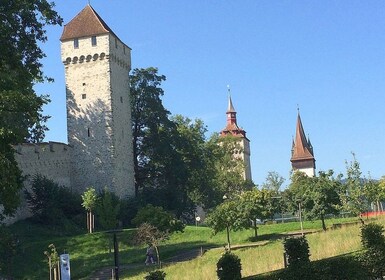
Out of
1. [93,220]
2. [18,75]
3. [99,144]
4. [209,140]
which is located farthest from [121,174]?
[18,75]

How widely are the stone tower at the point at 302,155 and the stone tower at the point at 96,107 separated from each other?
55127mm

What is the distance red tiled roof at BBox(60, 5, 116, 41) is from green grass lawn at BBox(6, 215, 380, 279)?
612 inches

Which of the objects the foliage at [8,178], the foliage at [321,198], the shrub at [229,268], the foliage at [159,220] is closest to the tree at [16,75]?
the foliage at [8,178]

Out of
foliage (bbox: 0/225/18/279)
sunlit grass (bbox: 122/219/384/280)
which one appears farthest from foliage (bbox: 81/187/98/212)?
sunlit grass (bbox: 122/219/384/280)

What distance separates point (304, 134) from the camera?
9988 centimetres

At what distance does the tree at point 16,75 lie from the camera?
48.4ft

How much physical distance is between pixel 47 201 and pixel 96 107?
8957mm

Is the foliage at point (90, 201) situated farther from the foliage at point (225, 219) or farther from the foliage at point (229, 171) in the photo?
the foliage at point (229, 171)

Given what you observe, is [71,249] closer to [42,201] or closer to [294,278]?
[42,201]

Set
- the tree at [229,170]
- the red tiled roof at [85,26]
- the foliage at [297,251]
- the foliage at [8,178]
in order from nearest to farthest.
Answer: the foliage at [297,251], the foliage at [8,178], the red tiled roof at [85,26], the tree at [229,170]

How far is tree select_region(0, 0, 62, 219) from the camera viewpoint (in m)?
14.7

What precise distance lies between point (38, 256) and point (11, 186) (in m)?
17.0

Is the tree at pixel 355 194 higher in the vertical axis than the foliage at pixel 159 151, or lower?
lower

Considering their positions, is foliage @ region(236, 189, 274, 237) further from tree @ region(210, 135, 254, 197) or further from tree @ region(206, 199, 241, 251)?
tree @ region(210, 135, 254, 197)
